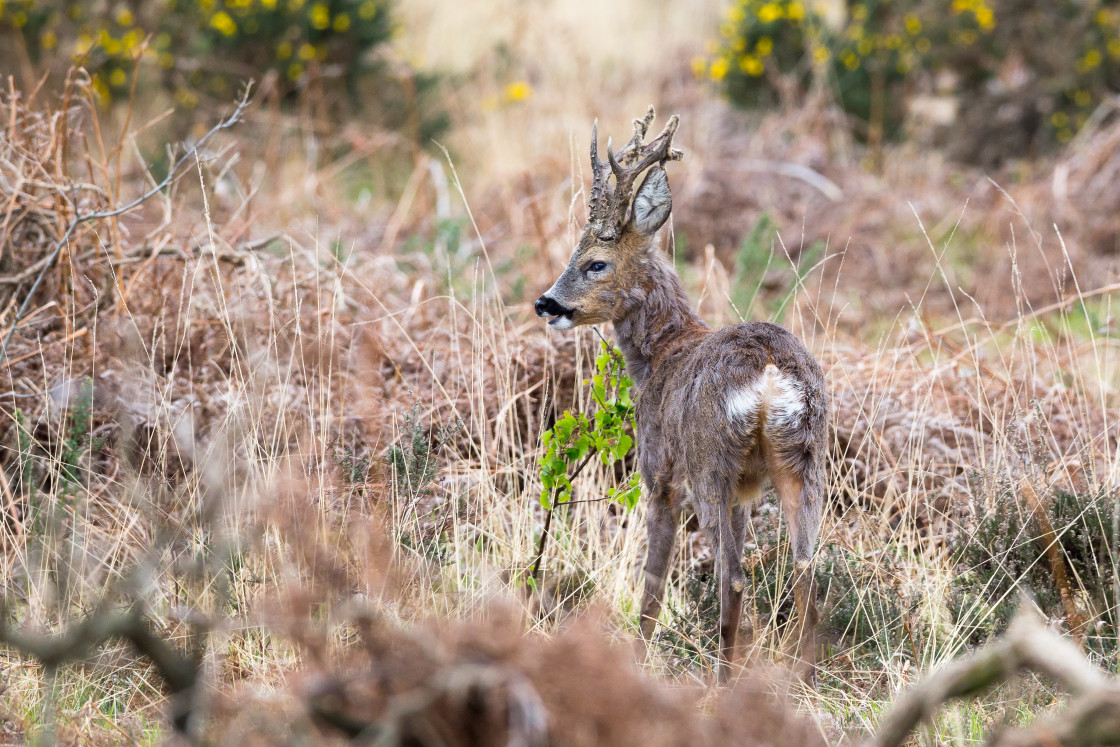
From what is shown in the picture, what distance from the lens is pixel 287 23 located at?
12.1m

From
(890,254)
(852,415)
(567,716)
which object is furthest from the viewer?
(890,254)

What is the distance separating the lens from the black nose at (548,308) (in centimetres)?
469

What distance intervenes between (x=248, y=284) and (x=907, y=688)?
12.4 ft

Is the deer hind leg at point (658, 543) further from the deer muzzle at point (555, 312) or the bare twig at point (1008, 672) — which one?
the bare twig at point (1008, 672)

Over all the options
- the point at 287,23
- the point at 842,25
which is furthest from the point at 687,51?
the point at 287,23

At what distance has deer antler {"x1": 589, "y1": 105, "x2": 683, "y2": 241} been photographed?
467 centimetres

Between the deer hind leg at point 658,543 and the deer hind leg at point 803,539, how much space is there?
623mm

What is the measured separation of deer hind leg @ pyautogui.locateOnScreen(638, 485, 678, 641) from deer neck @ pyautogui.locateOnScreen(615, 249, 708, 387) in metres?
0.57

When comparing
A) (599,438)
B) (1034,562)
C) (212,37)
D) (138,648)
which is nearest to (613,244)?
(599,438)

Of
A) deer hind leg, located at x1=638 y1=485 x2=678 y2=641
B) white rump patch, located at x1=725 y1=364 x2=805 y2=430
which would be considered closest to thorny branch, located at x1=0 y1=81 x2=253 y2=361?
deer hind leg, located at x1=638 y1=485 x2=678 y2=641

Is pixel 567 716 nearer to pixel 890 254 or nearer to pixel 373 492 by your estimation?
pixel 373 492

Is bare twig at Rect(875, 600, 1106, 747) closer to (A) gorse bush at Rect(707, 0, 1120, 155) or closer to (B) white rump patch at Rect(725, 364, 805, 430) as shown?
(B) white rump patch at Rect(725, 364, 805, 430)

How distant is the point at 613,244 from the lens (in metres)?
4.86

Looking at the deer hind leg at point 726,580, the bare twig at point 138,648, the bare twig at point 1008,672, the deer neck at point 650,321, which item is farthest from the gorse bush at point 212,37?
the bare twig at point 1008,672
